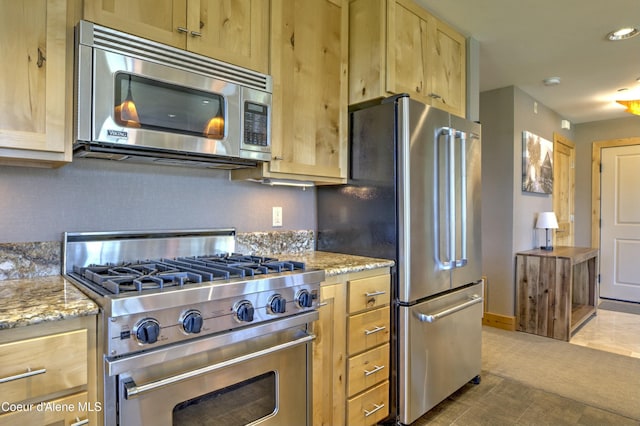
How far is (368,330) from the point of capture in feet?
6.36

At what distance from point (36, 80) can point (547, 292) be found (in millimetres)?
4086

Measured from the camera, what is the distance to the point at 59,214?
1591 mm

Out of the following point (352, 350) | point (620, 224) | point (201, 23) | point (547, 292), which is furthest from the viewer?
point (620, 224)

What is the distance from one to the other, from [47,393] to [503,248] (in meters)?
3.86

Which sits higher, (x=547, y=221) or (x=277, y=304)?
(x=547, y=221)

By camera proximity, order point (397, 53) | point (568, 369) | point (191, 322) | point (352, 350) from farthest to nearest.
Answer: point (568, 369) < point (397, 53) < point (352, 350) < point (191, 322)

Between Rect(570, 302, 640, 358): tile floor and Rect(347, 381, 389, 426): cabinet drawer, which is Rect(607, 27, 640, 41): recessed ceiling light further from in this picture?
Rect(347, 381, 389, 426): cabinet drawer

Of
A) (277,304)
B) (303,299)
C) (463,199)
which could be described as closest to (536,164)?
(463,199)

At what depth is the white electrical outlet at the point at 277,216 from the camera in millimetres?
2314

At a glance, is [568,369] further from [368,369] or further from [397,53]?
[397,53]

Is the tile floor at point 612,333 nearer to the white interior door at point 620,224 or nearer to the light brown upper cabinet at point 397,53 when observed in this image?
the white interior door at point 620,224

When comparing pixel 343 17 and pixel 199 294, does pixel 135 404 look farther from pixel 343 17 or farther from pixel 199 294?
pixel 343 17

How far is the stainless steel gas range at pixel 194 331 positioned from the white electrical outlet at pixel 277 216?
1.67 feet

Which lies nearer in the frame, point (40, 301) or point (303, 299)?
point (40, 301)
